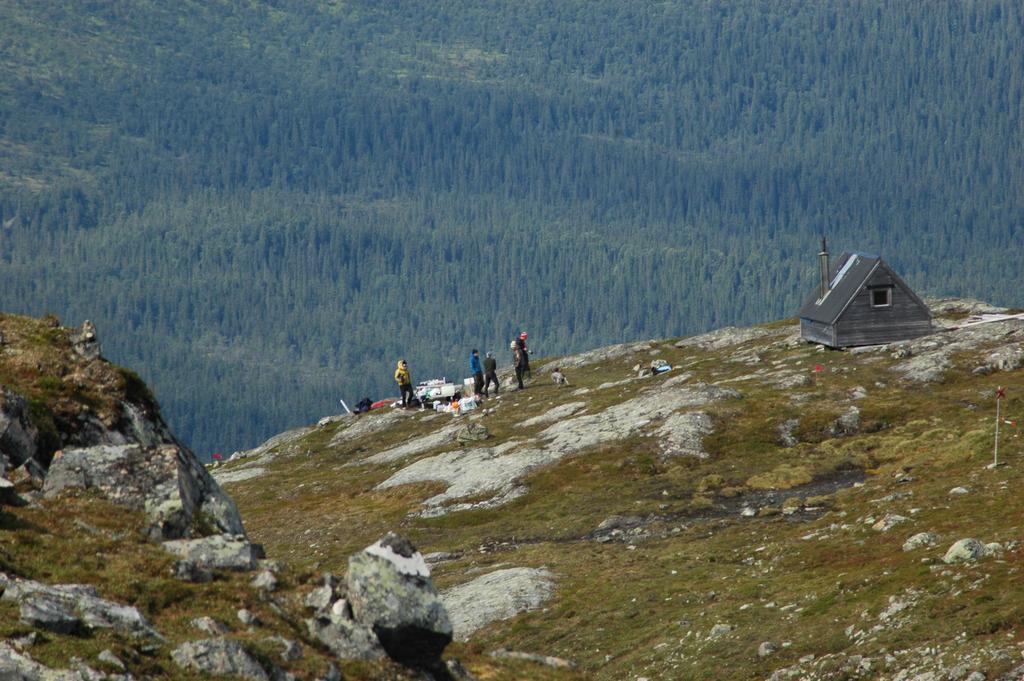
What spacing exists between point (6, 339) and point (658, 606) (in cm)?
2220

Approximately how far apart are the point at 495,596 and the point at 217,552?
76.0 feet

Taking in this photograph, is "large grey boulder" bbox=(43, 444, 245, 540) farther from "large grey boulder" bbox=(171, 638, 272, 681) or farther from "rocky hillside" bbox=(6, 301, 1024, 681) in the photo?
"large grey boulder" bbox=(171, 638, 272, 681)

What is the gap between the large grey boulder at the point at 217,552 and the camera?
3203 cm

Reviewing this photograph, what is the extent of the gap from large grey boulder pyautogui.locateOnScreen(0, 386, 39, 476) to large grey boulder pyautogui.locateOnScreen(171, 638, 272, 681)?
10222mm

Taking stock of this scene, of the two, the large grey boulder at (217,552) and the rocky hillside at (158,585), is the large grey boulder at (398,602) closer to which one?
the rocky hillside at (158,585)

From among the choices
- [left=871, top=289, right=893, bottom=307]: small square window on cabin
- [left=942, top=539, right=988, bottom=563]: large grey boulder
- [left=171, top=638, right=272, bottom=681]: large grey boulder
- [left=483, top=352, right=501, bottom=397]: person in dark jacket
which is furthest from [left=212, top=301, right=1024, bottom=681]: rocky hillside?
[left=171, top=638, right=272, bottom=681]: large grey boulder

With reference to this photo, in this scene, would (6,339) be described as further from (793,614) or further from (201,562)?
(793,614)

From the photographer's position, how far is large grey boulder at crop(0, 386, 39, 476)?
118 feet

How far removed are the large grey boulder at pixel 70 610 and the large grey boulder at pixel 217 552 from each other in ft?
11.7

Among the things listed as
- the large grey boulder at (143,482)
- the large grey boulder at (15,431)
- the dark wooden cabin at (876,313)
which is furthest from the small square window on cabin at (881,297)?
the large grey boulder at (15,431)

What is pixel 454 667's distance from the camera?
32.4 meters

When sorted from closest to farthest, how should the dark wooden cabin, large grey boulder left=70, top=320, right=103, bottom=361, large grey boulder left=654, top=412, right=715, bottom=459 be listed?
large grey boulder left=70, top=320, right=103, bottom=361 < large grey boulder left=654, top=412, right=715, bottom=459 < the dark wooden cabin

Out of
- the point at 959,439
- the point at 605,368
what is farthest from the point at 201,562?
the point at 605,368

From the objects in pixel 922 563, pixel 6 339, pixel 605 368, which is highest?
pixel 6 339
